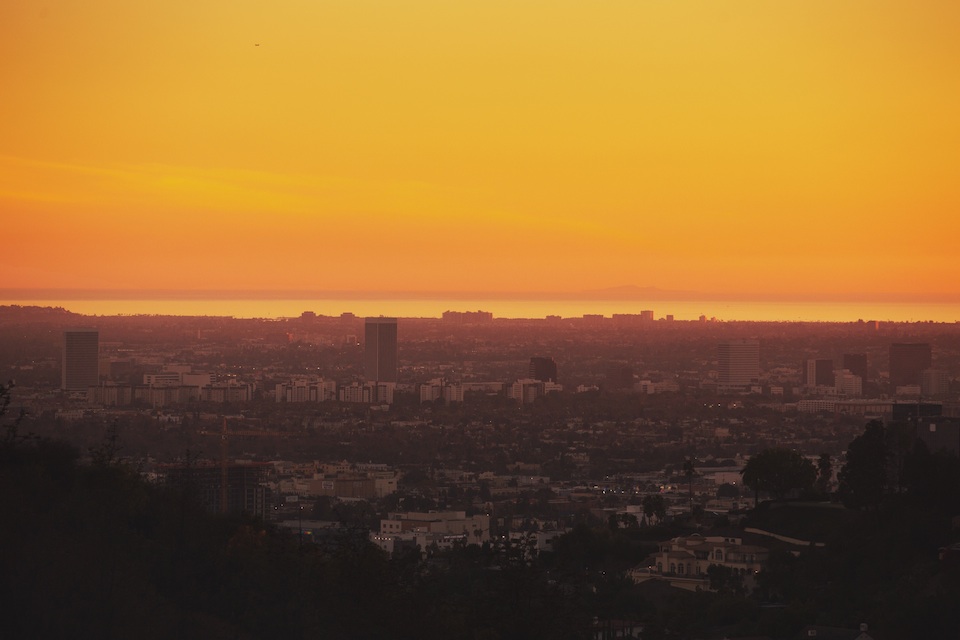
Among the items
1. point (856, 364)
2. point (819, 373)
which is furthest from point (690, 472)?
point (819, 373)

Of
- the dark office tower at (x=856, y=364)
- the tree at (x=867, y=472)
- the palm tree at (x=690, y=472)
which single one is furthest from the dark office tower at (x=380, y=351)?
the tree at (x=867, y=472)

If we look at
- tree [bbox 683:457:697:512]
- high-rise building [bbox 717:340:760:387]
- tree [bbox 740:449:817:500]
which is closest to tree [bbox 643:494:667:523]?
A: tree [bbox 683:457:697:512]

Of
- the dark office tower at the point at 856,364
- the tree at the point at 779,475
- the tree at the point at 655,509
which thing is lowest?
the tree at the point at 655,509

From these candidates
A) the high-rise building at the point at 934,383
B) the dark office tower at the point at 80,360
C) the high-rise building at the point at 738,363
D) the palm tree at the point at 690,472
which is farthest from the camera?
the high-rise building at the point at 738,363

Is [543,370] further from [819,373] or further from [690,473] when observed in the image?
[690,473]

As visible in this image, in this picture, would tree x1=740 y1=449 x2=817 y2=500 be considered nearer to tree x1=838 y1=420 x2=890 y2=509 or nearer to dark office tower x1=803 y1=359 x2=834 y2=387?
tree x1=838 y1=420 x2=890 y2=509

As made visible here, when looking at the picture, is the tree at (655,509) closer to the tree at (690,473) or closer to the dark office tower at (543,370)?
the tree at (690,473)

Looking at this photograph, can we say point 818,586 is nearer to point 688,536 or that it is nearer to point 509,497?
point 688,536

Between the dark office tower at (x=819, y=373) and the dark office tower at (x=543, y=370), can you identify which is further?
the dark office tower at (x=819, y=373)

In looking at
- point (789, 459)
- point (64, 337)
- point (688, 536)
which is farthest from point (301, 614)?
point (64, 337)
